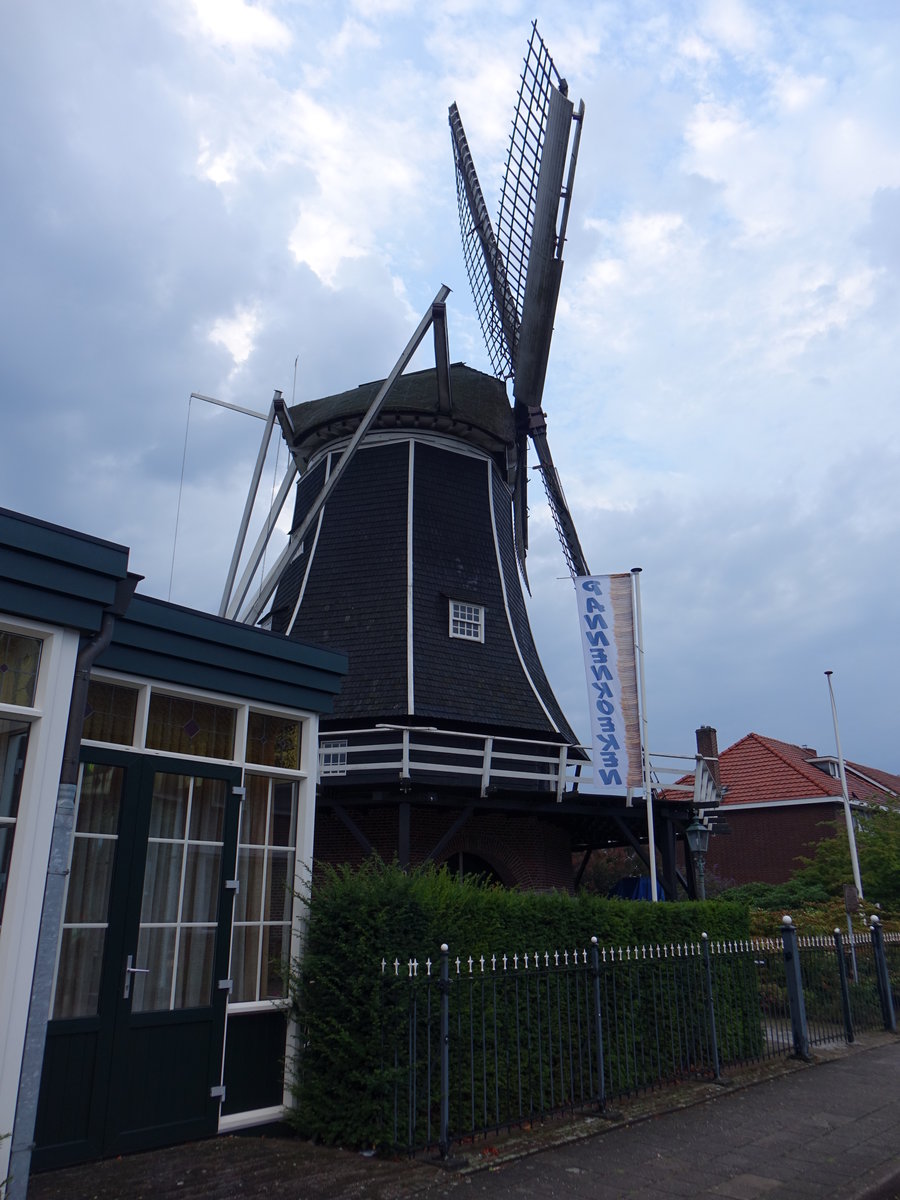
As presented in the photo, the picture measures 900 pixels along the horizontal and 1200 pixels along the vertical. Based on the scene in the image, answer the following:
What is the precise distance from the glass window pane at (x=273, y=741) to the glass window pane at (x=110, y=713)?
1051 mm

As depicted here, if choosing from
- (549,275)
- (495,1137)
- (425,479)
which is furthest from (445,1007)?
(549,275)

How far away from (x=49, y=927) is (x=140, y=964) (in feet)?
4.48

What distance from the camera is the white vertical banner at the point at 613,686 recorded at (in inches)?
515

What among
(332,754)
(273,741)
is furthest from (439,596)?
(273,741)

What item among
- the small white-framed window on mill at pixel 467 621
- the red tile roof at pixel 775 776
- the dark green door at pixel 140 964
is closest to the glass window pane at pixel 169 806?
the dark green door at pixel 140 964

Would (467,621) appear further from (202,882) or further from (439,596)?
(202,882)

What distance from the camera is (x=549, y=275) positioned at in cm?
1745

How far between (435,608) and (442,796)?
3.72 m

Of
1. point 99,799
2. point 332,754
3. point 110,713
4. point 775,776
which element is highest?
point 775,776

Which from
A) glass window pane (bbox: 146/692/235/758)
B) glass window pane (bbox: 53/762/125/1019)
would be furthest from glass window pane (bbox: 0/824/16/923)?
glass window pane (bbox: 146/692/235/758)

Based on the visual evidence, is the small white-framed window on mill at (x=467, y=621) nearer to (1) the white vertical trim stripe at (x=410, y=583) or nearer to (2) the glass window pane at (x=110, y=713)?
(1) the white vertical trim stripe at (x=410, y=583)

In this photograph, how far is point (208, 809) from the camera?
675cm

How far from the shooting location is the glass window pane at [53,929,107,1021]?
564 cm

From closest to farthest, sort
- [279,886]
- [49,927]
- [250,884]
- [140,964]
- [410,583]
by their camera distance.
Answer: [49,927]
[140,964]
[250,884]
[279,886]
[410,583]
